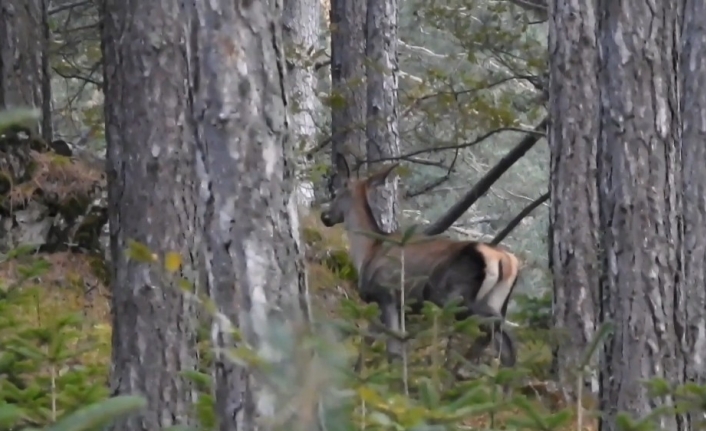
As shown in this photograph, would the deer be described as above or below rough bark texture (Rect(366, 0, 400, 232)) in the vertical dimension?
below

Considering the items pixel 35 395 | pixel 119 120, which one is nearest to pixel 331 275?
pixel 119 120

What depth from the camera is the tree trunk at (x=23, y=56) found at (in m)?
A: 9.48

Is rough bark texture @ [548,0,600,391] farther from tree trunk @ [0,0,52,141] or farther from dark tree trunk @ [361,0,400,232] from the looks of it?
dark tree trunk @ [361,0,400,232]

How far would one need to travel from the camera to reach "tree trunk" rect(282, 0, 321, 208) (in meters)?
11.5

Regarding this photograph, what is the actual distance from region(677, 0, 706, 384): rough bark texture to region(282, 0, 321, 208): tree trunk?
4432mm

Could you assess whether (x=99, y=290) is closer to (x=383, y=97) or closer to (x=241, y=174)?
(x=383, y=97)

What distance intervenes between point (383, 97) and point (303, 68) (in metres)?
1.88

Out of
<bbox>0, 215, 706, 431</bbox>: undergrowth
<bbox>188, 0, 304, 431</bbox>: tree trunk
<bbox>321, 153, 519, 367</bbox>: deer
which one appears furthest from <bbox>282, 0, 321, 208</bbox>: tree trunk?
<bbox>188, 0, 304, 431</bbox>: tree trunk

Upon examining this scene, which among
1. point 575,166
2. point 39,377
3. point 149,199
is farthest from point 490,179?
point 39,377

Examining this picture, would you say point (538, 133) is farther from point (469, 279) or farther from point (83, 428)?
point (83, 428)

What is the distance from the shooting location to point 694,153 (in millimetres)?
7121

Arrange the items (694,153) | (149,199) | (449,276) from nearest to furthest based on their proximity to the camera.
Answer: (149,199) < (694,153) < (449,276)

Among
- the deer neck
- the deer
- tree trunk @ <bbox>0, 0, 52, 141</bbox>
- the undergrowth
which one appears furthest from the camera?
tree trunk @ <bbox>0, 0, 52, 141</bbox>

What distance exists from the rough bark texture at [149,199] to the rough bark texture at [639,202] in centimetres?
192
